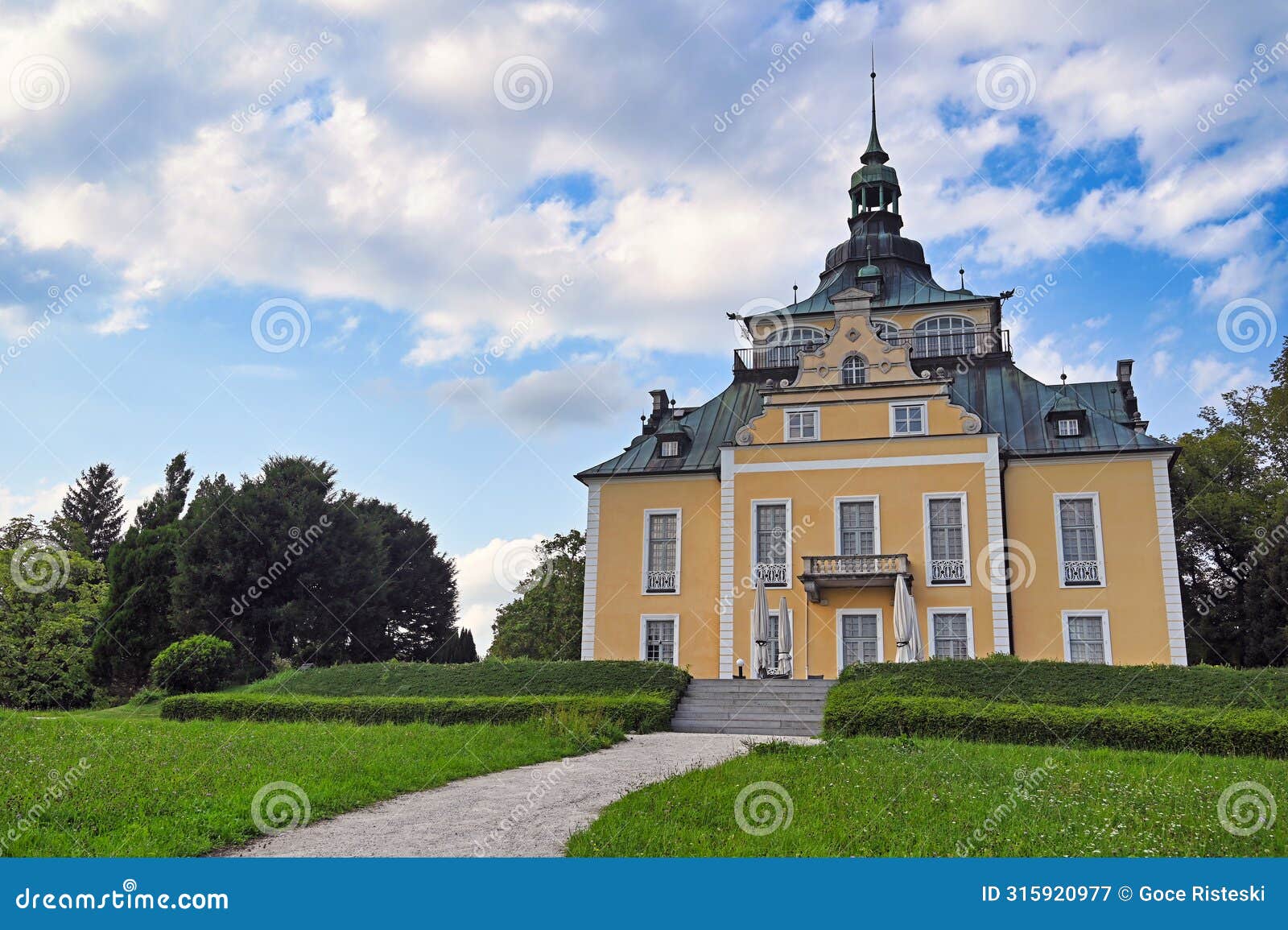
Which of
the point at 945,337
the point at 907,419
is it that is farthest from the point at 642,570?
the point at 945,337

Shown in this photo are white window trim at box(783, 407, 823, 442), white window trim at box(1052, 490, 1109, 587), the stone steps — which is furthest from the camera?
white window trim at box(783, 407, 823, 442)

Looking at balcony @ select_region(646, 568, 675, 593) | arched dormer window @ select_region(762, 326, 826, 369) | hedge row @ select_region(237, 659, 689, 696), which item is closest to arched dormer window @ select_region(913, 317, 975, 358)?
arched dormer window @ select_region(762, 326, 826, 369)

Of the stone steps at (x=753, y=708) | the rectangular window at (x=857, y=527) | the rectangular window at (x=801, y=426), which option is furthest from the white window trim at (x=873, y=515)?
the stone steps at (x=753, y=708)

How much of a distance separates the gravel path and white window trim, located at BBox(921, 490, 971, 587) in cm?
1520

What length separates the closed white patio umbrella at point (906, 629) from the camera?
73.7 feet

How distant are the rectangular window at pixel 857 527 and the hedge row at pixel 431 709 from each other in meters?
10.0

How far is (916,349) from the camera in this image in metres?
33.6

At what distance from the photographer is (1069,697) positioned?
59.6 feet

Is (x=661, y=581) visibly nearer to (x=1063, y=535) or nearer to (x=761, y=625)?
(x=761, y=625)

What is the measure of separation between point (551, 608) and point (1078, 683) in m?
23.3

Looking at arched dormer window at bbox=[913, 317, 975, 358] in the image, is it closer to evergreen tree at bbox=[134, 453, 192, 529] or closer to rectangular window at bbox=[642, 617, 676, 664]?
rectangular window at bbox=[642, 617, 676, 664]

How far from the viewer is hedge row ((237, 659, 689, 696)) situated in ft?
69.6

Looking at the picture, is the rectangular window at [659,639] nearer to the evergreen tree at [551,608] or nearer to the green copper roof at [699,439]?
the green copper roof at [699,439]

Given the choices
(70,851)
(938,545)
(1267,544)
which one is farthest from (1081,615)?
(70,851)
